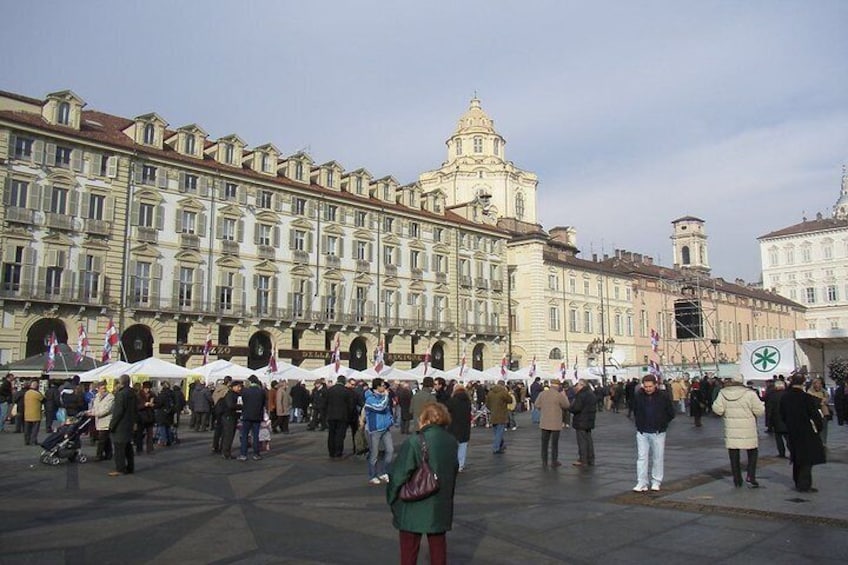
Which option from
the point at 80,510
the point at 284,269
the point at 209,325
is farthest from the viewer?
the point at 284,269

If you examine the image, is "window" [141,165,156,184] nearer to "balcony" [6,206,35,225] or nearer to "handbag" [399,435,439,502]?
"balcony" [6,206,35,225]

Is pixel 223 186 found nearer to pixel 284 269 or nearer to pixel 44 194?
pixel 284 269

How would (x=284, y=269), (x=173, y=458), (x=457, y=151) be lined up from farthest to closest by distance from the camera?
(x=457, y=151), (x=284, y=269), (x=173, y=458)

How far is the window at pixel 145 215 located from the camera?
43.0 meters

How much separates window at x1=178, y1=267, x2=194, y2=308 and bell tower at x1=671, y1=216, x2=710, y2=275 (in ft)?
281

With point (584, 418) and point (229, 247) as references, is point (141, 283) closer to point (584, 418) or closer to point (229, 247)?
point (229, 247)

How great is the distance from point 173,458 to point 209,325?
2919 cm

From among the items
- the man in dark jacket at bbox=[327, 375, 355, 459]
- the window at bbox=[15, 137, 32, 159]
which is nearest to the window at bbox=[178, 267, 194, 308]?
the window at bbox=[15, 137, 32, 159]

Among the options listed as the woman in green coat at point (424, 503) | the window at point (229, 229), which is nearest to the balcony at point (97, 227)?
the window at point (229, 229)

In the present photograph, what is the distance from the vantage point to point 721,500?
392 inches

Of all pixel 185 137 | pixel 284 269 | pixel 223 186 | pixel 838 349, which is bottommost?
pixel 838 349

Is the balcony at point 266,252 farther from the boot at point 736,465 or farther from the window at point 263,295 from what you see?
the boot at point 736,465

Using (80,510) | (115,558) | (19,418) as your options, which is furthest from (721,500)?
(19,418)

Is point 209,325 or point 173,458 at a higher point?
point 209,325
